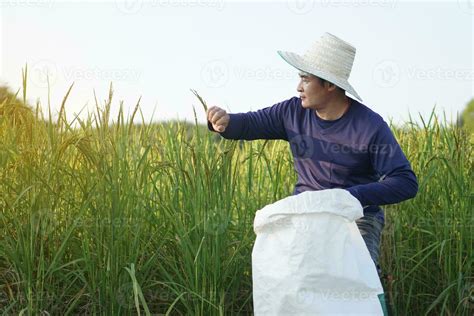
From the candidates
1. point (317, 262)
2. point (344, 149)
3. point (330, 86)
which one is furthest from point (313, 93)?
point (317, 262)

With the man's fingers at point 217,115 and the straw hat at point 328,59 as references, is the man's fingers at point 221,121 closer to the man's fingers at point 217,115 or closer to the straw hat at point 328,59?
the man's fingers at point 217,115

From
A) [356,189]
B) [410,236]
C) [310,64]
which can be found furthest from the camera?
[410,236]

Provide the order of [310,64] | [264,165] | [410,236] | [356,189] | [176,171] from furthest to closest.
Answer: [264,165], [410,236], [176,171], [310,64], [356,189]

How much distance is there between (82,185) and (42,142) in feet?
0.80

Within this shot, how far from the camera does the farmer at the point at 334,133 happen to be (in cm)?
274

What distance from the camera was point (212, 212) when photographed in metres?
3.00

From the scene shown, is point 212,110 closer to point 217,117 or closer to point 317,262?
point 217,117

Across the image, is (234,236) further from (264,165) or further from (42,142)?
(42,142)

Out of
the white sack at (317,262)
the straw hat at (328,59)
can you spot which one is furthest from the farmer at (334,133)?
the white sack at (317,262)

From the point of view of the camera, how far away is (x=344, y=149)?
9.25 feet

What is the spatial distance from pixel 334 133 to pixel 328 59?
0.31 m

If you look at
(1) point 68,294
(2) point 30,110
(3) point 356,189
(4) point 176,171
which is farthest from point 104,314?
(3) point 356,189

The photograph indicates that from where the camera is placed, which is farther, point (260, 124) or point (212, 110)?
point (260, 124)

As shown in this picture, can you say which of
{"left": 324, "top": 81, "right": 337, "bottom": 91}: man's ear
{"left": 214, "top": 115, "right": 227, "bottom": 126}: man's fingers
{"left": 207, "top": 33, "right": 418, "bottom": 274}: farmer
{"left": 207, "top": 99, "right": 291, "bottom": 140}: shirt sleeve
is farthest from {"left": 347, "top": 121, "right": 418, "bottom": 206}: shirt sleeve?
{"left": 214, "top": 115, "right": 227, "bottom": 126}: man's fingers
